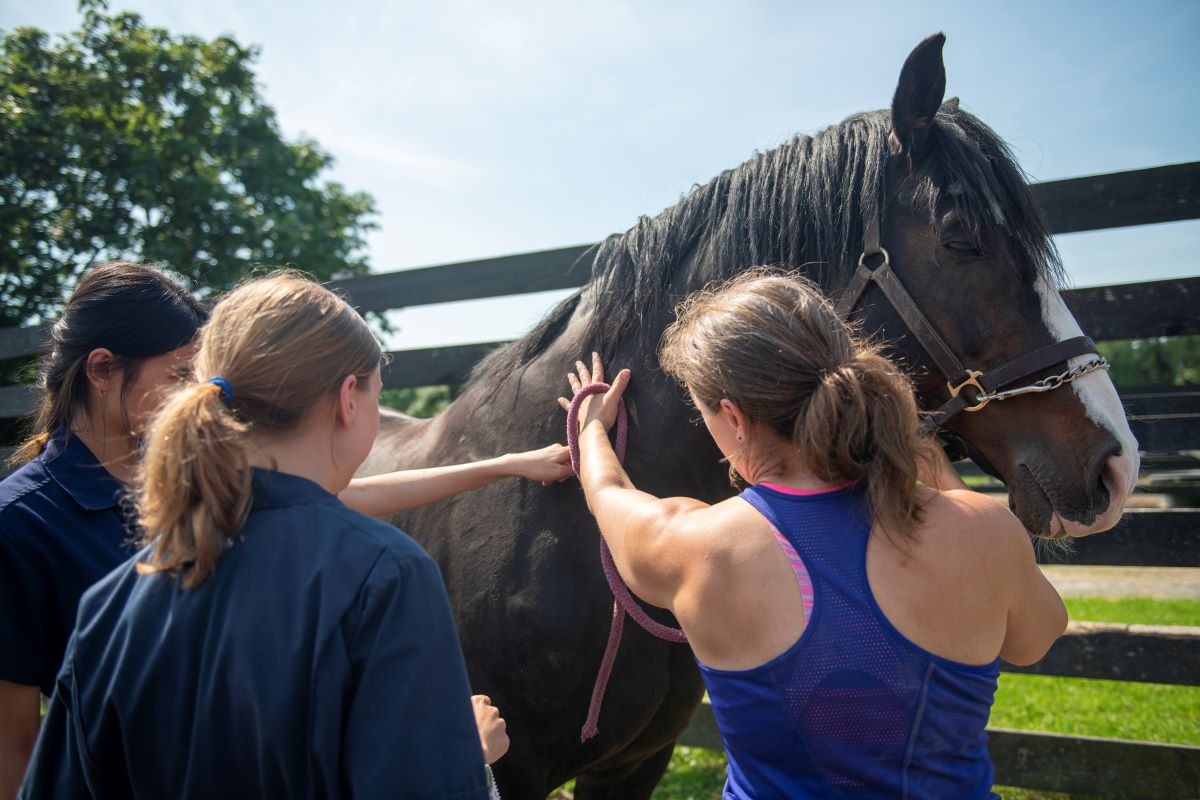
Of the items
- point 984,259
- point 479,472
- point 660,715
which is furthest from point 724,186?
point 660,715

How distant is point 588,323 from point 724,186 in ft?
1.84

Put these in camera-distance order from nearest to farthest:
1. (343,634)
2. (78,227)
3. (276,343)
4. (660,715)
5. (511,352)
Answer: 1. (343,634)
2. (276,343)
3. (660,715)
4. (511,352)
5. (78,227)

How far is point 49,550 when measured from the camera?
144 centimetres

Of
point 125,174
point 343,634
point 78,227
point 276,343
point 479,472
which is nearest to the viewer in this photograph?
point 343,634

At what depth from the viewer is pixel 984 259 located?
1810 millimetres

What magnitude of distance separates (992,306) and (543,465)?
1.18 meters

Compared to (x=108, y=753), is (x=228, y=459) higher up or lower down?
higher up

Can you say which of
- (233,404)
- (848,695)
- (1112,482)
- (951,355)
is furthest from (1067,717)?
(233,404)

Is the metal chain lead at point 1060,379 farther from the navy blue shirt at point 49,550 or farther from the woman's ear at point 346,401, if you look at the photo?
the navy blue shirt at point 49,550

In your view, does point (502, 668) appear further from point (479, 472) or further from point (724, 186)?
point (724, 186)

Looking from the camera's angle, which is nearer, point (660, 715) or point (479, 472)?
point (479, 472)

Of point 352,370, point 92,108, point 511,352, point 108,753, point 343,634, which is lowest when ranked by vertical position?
point 108,753

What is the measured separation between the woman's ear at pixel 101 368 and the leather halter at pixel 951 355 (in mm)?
1694

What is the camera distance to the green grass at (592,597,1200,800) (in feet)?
13.4
